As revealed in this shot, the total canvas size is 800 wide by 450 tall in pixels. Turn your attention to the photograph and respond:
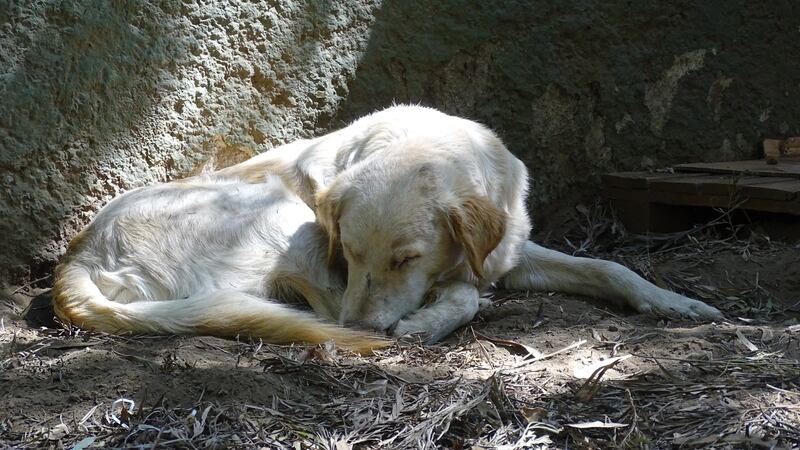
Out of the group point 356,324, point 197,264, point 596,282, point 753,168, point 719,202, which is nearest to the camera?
point 356,324

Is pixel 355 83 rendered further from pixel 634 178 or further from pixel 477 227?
pixel 634 178

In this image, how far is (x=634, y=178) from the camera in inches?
211

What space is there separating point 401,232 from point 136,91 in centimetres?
159

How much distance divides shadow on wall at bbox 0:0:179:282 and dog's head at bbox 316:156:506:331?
1.21 m

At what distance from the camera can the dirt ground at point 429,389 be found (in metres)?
2.71

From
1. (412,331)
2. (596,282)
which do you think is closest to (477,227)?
(412,331)

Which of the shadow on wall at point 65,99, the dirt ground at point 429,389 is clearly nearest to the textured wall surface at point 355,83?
the shadow on wall at point 65,99

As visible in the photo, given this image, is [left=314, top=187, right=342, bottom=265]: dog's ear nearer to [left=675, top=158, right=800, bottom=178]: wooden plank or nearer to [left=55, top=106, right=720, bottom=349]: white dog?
[left=55, top=106, right=720, bottom=349]: white dog

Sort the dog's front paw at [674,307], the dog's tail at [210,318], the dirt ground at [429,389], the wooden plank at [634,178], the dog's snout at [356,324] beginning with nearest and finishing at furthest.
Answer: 1. the dirt ground at [429,389]
2. the dog's tail at [210,318]
3. the dog's snout at [356,324]
4. the dog's front paw at [674,307]
5. the wooden plank at [634,178]

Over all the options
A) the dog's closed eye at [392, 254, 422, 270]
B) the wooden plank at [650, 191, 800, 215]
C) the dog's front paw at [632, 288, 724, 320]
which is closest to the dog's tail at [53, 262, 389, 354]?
the dog's closed eye at [392, 254, 422, 270]

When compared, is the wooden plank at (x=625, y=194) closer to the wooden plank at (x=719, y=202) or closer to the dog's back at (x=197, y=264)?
the wooden plank at (x=719, y=202)

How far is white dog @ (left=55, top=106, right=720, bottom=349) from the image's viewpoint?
3760 millimetres

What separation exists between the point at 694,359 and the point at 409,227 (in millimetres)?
1222

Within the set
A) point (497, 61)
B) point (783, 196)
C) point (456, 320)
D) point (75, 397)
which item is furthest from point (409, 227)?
point (783, 196)
